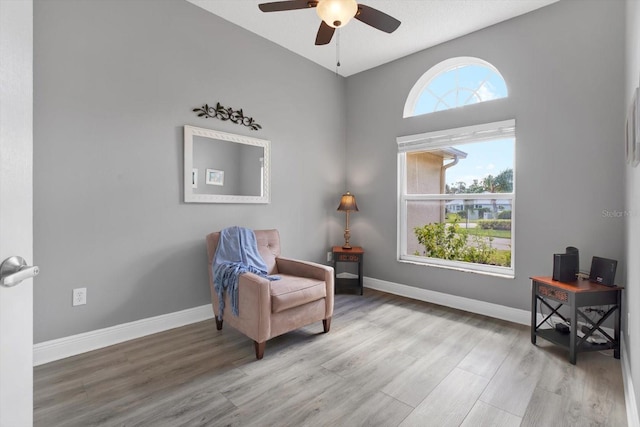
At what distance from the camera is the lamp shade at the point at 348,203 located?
3.97 metres

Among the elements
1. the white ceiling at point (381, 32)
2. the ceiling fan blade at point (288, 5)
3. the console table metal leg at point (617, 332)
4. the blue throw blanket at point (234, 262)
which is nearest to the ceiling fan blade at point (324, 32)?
the ceiling fan blade at point (288, 5)

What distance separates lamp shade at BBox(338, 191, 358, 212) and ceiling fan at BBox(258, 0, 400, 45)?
2113 mm

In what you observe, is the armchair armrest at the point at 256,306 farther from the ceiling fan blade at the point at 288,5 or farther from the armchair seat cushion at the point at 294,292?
the ceiling fan blade at the point at 288,5

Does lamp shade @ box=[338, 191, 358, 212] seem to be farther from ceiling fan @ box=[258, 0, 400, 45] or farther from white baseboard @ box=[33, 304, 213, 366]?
ceiling fan @ box=[258, 0, 400, 45]

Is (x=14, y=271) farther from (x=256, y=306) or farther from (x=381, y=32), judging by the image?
(x=381, y=32)

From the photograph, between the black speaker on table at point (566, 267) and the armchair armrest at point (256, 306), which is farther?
→ the black speaker on table at point (566, 267)

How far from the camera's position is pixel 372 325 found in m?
2.88

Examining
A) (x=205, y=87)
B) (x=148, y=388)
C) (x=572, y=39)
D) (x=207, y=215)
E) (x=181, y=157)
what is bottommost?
(x=148, y=388)

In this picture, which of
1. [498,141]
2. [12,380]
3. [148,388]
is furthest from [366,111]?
[12,380]

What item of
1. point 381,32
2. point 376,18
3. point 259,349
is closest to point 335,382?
point 259,349

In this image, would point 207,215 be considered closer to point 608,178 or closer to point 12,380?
point 12,380

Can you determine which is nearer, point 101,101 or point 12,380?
point 12,380

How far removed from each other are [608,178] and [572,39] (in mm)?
1227

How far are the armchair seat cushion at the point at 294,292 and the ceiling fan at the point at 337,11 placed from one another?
1.85 m
